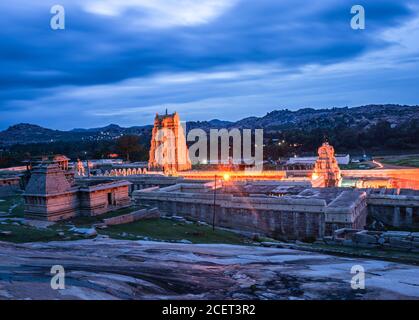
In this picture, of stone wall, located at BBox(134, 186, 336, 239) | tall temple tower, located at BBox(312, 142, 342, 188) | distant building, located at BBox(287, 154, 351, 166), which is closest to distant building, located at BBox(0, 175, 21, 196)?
stone wall, located at BBox(134, 186, 336, 239)

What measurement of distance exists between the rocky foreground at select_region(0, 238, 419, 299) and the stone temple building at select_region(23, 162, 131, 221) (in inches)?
323

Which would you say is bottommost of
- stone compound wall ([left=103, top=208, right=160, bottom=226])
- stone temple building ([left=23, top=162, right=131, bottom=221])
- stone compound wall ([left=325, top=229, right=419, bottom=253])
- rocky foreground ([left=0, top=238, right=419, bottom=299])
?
stone compound wall ([left=325, top=229, right=419, bottom=253])

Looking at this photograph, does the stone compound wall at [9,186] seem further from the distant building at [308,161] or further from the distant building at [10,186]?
the distant building at [308,161]

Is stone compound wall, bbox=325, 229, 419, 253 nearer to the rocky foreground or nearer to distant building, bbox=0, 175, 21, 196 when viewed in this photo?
the rocky foreground

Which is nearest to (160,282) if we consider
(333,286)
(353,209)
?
(333,286)

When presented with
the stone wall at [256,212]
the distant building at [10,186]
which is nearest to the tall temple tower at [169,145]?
the distant building at [10,186]

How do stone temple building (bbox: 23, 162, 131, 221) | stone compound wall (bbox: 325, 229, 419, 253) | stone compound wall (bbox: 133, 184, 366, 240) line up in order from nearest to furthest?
stone compound wall (bbox: 325, 229, 419, 253)
stone temple building (bbox: 23, 162, 131, 221)
stone compound wall (bbox: 133, 184, 366, 240)

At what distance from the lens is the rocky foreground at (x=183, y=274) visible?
33.2 feet

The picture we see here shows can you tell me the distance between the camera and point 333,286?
444 inches

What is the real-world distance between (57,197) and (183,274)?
1530cm

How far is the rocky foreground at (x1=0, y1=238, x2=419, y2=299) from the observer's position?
10.1m

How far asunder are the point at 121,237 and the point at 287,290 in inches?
449

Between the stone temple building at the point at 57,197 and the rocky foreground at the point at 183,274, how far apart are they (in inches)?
323
